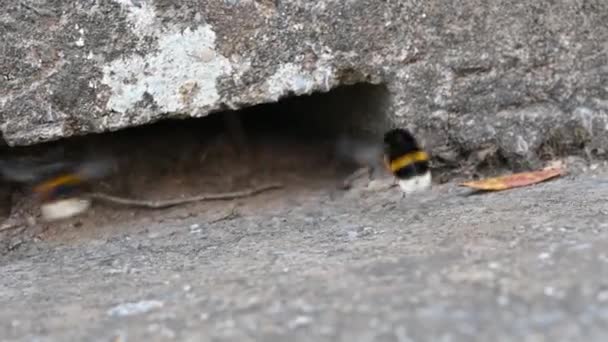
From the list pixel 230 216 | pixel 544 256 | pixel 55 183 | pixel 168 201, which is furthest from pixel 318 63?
Result: pixel 544 256

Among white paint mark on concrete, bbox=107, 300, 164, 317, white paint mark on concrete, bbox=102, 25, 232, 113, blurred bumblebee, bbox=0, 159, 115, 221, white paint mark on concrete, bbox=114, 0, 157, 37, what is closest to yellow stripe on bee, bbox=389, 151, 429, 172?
white paint mark on concrete, bbox=102, 25, 232, 113

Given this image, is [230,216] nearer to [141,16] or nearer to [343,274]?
[141,16]

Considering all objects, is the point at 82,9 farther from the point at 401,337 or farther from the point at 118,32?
the point at 401,337

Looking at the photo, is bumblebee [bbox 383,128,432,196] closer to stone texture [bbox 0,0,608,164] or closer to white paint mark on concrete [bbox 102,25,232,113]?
stone texture [bbox 0,0,608,164]

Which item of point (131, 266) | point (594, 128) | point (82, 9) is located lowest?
point (131, 266)

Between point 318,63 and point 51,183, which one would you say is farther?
point 51,183

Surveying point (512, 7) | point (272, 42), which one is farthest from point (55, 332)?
point (512, 7)
